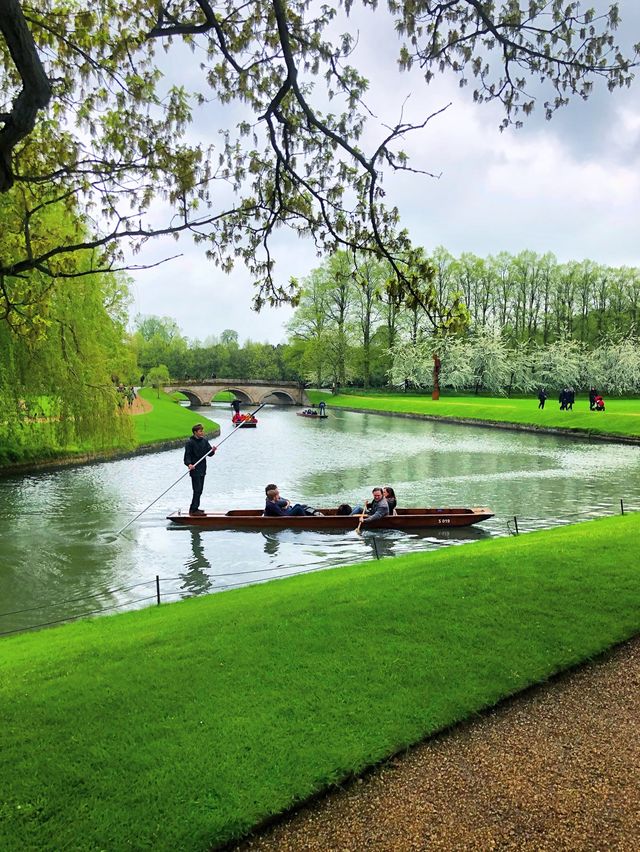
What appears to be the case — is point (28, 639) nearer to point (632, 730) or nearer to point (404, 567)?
point (404, 567)

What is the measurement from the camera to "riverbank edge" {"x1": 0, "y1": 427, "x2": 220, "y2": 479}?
76.4 ft

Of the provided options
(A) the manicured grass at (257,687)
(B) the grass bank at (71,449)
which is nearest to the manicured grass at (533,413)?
(B) the grass bank at (71,449)

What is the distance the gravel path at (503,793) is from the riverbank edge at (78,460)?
22.2 m

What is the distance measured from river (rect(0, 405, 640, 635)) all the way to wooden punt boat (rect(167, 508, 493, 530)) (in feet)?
0.80

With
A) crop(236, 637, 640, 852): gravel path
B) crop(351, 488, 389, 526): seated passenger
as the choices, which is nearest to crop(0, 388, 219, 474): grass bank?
crop(351, 488, 389, 526): seated passenger

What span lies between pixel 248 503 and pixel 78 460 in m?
10.8

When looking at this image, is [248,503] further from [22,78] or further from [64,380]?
[22,78]

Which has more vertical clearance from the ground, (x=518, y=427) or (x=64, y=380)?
(x=64, y=380)

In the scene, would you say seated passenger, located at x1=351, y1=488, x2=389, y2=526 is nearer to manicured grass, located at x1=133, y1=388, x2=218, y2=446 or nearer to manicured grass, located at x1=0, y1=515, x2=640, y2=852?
manicured grass, located at x1=0, y1=515, x2=640, y2=852

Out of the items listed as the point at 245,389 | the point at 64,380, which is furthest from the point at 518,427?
the point at 245,389

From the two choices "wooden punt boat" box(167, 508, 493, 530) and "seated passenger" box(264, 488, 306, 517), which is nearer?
"wooden punt boat" box(167, 508, 493, 530)

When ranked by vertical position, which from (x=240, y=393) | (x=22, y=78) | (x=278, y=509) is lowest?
(x=278, y=509)

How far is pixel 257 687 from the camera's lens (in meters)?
5.07

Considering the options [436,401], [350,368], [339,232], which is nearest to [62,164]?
[339,232]
